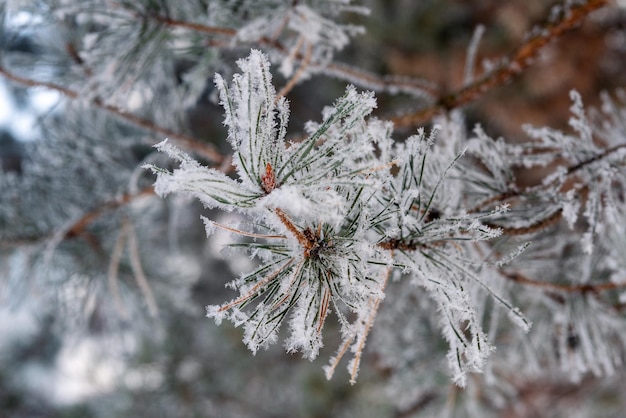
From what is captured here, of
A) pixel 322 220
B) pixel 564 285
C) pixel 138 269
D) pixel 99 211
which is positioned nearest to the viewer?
pixel 322 220

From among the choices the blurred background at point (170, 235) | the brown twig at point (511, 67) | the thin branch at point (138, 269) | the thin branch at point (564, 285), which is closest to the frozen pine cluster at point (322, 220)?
the blurred background at point (170, 235)

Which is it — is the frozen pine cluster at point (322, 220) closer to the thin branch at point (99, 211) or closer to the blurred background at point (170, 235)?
the blurred background at point (170, 235)

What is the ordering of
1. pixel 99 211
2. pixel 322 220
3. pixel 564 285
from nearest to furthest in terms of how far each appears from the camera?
pixel 322 220 < pixel 564 285 < pixel 99 211

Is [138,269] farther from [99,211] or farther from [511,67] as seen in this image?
[511,67]

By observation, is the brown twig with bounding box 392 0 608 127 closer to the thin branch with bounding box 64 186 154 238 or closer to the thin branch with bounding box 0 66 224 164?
the thin branch with bounding box 0 66 224 164

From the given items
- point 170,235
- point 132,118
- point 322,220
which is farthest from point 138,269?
point 322,220
